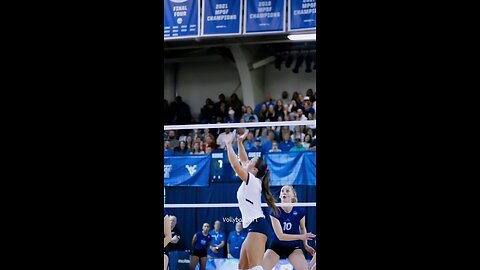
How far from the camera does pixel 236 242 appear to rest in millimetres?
9430

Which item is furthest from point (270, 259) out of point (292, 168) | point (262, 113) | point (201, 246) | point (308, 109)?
point (262, 113)

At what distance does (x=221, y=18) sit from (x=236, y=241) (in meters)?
4.35

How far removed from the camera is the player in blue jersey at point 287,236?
6.44 metres

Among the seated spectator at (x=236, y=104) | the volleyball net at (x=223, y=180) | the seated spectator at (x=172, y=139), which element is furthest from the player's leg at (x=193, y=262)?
the seated spectator at (x=236, y=104)

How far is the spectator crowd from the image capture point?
1049cm

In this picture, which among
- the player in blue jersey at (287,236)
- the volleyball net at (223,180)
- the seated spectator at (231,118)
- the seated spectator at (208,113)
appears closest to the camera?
the player in blue jersey at (287,236)

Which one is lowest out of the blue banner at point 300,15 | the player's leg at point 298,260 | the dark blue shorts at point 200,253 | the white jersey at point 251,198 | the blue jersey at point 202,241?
the dark blue shorts at point 200,253

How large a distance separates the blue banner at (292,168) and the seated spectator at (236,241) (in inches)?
47.5

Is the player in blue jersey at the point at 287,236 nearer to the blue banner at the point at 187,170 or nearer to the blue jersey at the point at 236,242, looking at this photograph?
the blue banner at the point at 187,170

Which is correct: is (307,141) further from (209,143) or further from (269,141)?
(209,143)
